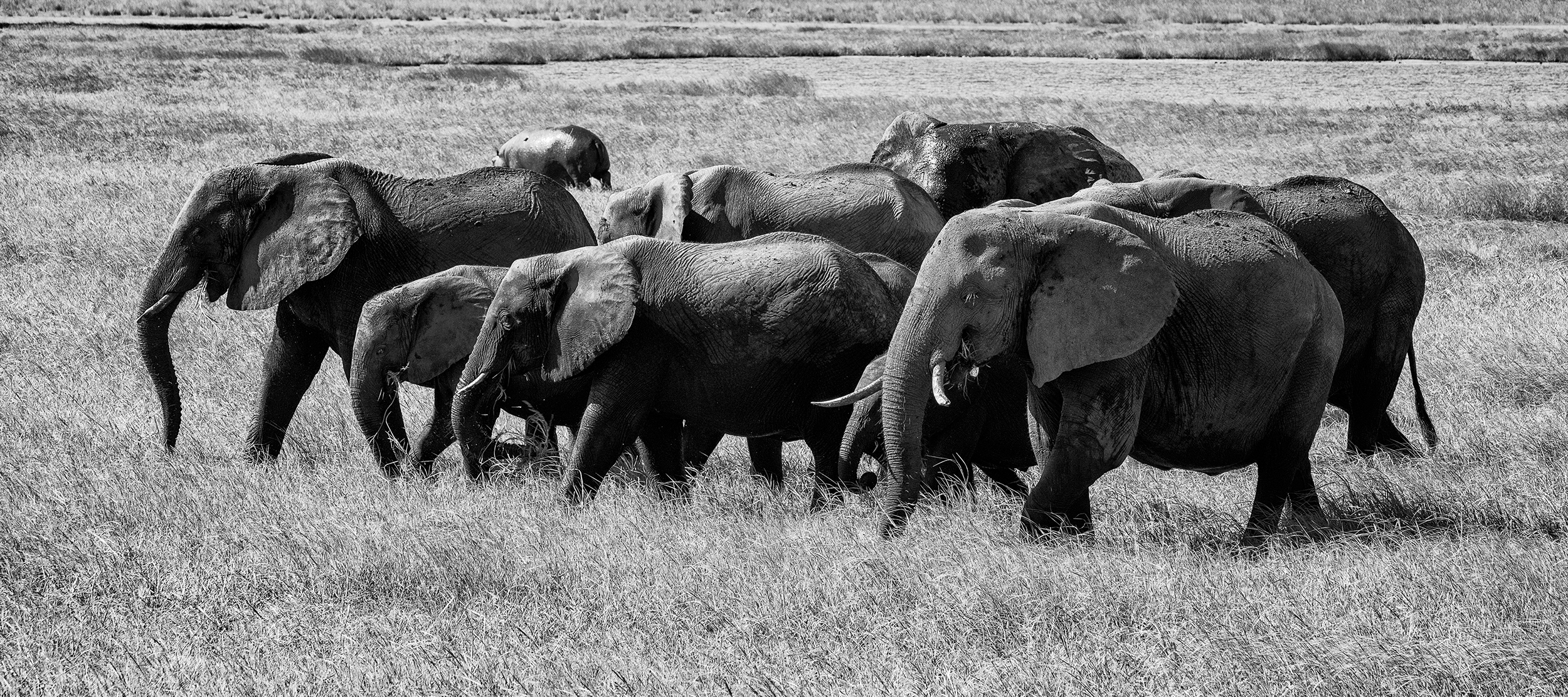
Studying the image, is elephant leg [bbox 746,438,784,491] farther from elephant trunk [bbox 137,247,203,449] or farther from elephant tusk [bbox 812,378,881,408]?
elephant trunk [bbox 137,247,203,449]

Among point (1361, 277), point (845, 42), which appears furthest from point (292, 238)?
point (845, 42)

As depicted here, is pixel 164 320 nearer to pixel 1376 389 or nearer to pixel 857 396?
pixel 857 396

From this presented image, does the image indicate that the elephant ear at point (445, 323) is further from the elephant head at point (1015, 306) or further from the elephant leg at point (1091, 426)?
the elephant leg at point (1091, 426)

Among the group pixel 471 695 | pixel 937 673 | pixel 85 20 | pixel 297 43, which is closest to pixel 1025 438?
pixel 937 673

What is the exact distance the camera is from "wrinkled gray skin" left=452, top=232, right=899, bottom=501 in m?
7.80

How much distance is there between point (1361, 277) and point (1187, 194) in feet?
3.53

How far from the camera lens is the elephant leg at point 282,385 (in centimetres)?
952

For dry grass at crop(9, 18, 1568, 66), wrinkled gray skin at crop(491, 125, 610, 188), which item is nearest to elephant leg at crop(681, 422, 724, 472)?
wrinkled gray skin at crop(491, 125, 610, 188)

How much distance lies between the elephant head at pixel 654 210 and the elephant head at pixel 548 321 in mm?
3324

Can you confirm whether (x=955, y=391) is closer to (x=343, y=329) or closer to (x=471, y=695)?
(x=471, y=695)

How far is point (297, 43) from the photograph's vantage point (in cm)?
5169

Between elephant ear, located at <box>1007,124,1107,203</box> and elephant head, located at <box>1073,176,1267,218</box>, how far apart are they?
11.6 feet

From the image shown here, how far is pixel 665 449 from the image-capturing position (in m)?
8.59

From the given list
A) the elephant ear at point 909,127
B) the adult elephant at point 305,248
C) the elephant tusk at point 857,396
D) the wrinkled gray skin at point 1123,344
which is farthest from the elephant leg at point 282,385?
the elephant ear at point 909,127
